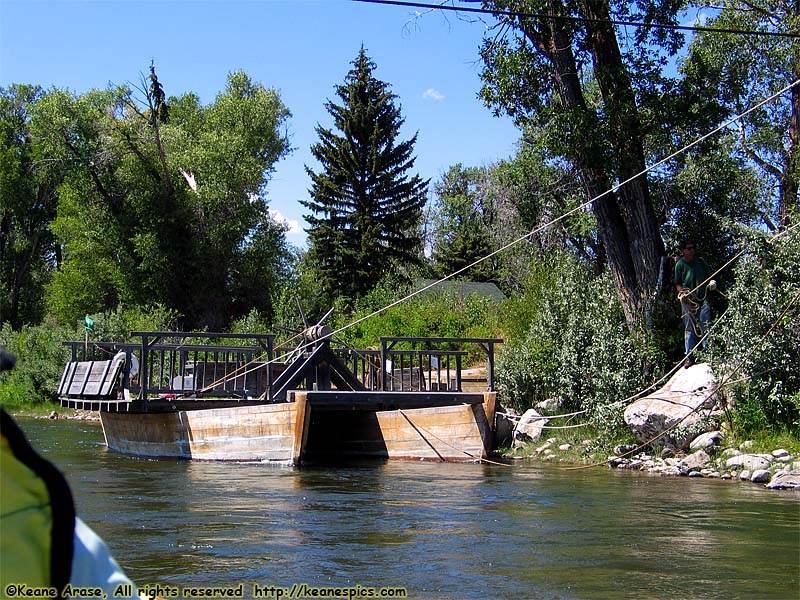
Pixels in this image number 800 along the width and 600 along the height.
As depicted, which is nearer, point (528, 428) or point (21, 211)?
point (528, 428)

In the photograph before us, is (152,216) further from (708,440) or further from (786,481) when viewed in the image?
(786,481)

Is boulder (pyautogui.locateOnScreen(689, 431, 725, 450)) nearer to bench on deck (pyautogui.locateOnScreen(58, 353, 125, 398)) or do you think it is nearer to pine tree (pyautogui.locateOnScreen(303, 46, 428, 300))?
bench on deck (pyautogui.locateOnScreen(58, 353, 125, 398))

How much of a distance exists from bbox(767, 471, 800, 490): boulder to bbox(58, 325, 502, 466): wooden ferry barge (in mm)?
5493

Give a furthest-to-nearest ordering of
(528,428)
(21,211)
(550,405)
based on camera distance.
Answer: (21,211) → (550,405) → (528,428)

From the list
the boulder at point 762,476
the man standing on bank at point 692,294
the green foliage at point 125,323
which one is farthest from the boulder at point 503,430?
the green foliage at point 125,323

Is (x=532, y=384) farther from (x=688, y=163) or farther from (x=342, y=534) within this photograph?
(x=342, y=534)

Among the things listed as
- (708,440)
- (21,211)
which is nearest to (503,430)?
(708,440)

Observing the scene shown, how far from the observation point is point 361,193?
153ft

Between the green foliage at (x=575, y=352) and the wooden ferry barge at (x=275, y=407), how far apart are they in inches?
56.2

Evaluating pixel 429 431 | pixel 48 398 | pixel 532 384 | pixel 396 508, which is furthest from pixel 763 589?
pixel 48 398

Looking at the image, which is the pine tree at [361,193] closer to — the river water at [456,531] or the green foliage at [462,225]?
the green foliage at [462,225]

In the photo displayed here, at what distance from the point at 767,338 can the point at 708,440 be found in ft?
6.62

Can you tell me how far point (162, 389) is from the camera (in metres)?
18.7

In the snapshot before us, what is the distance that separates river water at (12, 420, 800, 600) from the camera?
308 inches
